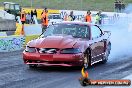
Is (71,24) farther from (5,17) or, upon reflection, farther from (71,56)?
(5,17)

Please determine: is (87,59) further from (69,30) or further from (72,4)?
(72,4)

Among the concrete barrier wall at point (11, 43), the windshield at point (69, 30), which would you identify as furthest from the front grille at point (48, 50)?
the concrete barrier wall at point (11, 43)

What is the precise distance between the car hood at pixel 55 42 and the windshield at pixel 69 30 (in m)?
0.54

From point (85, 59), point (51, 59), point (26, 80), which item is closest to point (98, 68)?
point (85, 59)

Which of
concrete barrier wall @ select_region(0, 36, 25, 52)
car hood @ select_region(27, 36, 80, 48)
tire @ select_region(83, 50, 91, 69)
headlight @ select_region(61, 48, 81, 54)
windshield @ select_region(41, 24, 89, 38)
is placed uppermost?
windshield @ select_region(41, 24, 89, 38)

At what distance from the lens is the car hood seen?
11.5 meters

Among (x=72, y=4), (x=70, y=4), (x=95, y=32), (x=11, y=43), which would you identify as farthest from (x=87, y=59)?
(x=70, y=4)

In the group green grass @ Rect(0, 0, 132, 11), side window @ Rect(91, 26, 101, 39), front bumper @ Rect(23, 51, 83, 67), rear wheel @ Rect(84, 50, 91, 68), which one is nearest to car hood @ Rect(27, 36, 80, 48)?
front bumper @ Rect(23, 51, 83, 67)

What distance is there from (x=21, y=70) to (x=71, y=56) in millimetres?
1410

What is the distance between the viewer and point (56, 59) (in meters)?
11.4

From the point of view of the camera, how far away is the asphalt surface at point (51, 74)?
30.9 ft

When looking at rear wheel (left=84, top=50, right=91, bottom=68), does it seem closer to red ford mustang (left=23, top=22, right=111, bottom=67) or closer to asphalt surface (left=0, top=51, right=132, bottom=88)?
red ford mustang (left=23, top=22, right=111, bottom=67)

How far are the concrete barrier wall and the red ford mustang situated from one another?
19.5 feet

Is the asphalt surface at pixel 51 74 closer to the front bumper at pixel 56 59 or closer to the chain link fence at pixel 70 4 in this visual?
the front bumper at pixel 56 59
